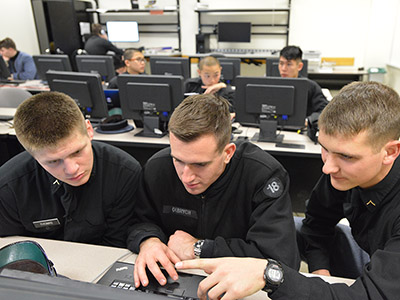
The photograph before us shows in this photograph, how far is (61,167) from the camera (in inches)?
43.3

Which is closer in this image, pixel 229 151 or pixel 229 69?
pixel 229 151

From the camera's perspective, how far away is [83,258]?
1050 mm

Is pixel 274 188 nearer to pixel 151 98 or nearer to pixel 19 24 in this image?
pixel 151 98

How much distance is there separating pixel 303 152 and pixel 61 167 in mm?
1646

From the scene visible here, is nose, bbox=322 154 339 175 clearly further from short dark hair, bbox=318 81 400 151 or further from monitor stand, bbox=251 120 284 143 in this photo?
monitor stand, bbox=251 120 284 143

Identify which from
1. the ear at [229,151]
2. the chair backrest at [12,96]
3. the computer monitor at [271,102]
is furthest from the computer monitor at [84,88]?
the ear at [229,151]

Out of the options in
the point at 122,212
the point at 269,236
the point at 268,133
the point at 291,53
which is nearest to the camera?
the point at 269,236

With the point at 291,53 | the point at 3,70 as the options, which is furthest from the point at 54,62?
the point at 291,53

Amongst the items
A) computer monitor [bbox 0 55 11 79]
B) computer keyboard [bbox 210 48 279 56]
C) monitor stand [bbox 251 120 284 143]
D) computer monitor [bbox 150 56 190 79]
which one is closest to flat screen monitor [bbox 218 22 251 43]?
computer keyboard [bbox 210 48 279 56]

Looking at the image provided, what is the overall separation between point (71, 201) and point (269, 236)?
0.72m

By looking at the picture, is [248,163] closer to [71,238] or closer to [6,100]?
[71,238]

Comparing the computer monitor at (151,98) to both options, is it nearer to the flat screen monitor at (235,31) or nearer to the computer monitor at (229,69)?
the computer monitor at (229,69)

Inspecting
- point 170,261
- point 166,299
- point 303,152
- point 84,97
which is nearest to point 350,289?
point 170,261

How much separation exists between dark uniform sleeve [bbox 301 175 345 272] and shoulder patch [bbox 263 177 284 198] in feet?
0.74
